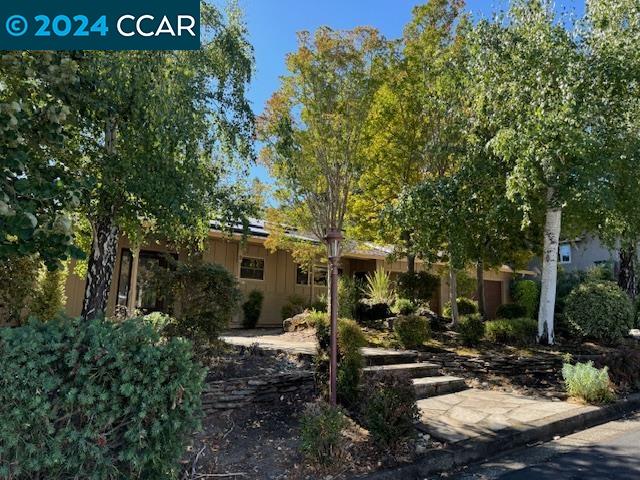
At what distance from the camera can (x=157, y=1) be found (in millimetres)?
5336

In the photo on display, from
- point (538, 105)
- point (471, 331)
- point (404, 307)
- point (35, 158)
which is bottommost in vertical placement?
point (471, 331)

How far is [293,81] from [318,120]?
43.9 inches

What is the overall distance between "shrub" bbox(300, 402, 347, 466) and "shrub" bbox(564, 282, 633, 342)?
26.3 ft

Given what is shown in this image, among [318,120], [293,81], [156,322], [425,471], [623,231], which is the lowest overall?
[425,471]

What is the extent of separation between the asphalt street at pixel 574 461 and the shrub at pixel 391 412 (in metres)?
0.63

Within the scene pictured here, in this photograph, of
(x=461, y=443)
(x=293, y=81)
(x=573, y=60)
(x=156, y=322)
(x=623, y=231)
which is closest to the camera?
(x=461, y=443)

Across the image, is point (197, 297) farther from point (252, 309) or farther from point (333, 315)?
point (252, 309)


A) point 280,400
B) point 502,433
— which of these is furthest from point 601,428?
point 280,400

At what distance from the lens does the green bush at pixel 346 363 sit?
5672 millimetres

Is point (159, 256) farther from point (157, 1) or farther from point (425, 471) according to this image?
point (425, 471)

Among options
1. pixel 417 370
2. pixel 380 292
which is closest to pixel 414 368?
pixel 417 370

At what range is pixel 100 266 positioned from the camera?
23.0 feet

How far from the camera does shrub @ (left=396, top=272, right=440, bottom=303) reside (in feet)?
41.5

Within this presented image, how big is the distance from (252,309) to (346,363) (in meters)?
8.82
